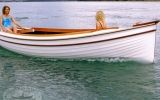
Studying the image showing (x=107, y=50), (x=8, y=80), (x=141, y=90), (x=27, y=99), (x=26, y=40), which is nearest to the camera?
(x=27, y=99)

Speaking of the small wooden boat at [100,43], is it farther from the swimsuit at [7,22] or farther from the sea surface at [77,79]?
the swimsuit at [7,22]

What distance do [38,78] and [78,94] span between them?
266cm

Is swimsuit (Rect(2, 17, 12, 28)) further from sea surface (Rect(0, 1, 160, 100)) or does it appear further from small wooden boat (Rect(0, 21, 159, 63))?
small wooden boat (Rect(0, 21, 159, 63))

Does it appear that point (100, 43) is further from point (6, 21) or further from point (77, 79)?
point (6, 21)

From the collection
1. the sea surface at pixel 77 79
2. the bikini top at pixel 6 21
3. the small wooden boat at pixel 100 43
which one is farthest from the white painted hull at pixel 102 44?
the bikini top at pixel 6 21

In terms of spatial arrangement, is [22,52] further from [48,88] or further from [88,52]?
[48,88]

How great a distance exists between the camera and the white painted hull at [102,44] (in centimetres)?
1466

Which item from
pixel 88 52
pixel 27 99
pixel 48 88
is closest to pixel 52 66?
pixel 88 52

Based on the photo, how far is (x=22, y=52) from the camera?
17.7 m

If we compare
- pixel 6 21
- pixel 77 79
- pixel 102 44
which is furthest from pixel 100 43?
pixel 6 21

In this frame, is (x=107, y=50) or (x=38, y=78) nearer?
(x=38, y=78)

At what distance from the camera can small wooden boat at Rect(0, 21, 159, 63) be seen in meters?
14.6

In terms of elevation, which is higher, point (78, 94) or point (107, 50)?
point (107, 50)

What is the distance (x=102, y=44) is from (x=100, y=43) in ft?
0.30
